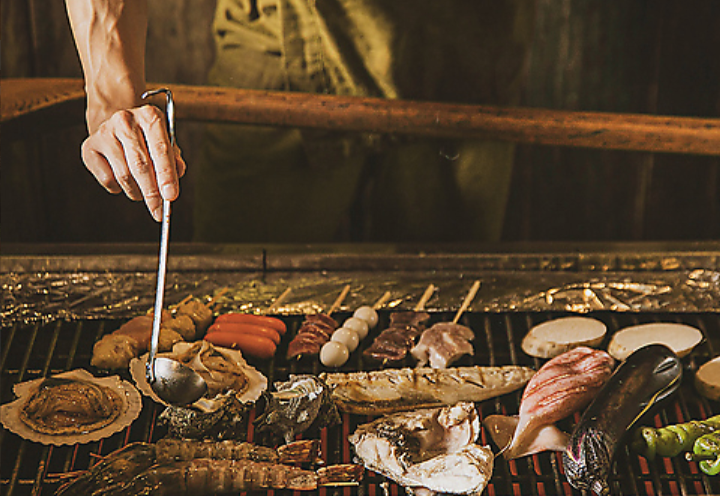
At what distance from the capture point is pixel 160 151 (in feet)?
6.18

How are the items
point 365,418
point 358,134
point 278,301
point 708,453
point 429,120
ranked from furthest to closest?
point 358,134, point 429,120, point 278,301, point 365,418, point 708,453

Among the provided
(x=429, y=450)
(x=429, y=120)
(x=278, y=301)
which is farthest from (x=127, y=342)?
(x=429, y=120)

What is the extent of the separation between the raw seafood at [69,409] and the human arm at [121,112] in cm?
61

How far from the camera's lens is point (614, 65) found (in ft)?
16.9

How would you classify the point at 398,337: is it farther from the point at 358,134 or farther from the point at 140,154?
the point at 358,134

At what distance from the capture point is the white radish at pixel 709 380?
2375 millimetres

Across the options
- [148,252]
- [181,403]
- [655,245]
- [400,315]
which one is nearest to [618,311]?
[655,245]

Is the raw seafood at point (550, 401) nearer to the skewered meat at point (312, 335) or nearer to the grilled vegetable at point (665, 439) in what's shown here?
the grilled vegetable at point (665, 439)

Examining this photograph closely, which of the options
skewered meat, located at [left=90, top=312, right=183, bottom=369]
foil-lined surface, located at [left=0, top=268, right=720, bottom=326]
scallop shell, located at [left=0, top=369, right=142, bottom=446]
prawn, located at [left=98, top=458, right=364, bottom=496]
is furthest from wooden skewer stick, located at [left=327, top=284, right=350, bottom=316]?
prawn, located at [left=98, top=458, right=364, bottom=496]

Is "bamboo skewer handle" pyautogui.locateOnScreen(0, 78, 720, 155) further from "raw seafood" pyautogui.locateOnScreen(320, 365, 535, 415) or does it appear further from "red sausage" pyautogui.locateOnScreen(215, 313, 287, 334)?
"raw seafood" pyautogui.locateOnScreen(320, 365, 535, 415)

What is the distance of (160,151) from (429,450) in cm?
106

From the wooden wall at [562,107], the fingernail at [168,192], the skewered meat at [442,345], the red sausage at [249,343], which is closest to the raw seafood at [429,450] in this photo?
the skewered meat at [442,345]

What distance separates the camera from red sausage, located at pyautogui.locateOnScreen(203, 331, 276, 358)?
2557 millimetres

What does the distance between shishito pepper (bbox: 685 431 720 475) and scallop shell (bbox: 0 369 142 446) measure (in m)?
1.54
